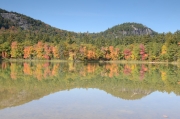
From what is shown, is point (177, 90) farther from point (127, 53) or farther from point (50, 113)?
point (127, 53)

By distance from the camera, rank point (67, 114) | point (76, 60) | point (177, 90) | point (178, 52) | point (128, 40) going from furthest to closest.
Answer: point (128, 40) → point (76, 60) → point (178, 52) → point (177, 90) → point (67, 114)

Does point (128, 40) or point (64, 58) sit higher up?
point (128, 40)

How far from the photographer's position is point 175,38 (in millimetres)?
80750

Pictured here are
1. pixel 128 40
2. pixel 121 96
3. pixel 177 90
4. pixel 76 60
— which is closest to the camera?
pixel 121 96

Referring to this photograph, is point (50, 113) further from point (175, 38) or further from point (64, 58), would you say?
point (175, 38)

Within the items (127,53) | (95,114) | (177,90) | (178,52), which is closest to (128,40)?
(127,53)

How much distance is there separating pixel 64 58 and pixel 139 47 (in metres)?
24.2

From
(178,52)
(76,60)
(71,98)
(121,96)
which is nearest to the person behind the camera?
(71,98)

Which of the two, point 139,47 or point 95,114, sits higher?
point 139,47

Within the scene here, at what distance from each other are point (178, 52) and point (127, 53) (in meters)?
16.4

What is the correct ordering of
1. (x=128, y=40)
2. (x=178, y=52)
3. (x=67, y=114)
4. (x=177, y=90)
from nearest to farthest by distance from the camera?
1. (x=67, y=114)
2. (x=177, y=90)
3. (x=178, y=52)
4. (x=128, y=40)

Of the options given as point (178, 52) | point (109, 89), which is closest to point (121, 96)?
point (109, 89)

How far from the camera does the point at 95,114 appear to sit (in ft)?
32.9

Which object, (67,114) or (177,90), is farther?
(177,90)
